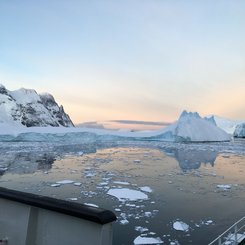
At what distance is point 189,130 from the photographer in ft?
125

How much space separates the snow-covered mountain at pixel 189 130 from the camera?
1476 inches

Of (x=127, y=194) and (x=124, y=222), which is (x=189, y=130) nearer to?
(x=127, y=194)

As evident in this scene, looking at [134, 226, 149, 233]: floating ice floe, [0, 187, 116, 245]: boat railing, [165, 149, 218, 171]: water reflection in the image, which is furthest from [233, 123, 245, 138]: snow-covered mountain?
[0, 187, 116, 245]: boat railing

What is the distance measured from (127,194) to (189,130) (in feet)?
99.7

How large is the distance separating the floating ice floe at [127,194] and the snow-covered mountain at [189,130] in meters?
28.9

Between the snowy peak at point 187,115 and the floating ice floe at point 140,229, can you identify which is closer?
the floating ice floe at point 140,229

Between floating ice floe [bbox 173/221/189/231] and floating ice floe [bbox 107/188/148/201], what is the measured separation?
6.85 ft

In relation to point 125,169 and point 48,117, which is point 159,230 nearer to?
point 125,169

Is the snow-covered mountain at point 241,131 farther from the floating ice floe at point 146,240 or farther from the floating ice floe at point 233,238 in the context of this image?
the floating ice floe at point 146,240

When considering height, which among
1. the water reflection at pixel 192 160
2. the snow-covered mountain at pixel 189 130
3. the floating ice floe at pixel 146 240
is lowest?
the floating ice floe at pixel 146 240

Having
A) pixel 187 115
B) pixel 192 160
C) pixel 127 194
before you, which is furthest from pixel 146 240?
pixel 187 115

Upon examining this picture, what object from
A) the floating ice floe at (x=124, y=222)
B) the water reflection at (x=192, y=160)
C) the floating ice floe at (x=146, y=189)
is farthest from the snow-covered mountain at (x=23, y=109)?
the floating ice floe at (x=124, y=222)

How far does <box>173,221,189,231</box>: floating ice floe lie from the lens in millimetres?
5986

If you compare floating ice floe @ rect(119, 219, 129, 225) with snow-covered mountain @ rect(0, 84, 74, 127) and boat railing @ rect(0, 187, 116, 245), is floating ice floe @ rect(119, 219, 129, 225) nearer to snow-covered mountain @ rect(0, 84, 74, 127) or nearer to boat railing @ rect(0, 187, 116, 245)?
boat railing @ rect(0, 187, 116, 245)
